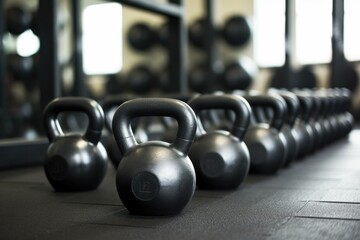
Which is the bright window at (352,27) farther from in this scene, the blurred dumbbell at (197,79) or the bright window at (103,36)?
Answer: the bright window at (103,36)

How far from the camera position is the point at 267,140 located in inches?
81.4

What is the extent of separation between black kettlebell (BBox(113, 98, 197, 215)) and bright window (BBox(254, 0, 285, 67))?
274 inches

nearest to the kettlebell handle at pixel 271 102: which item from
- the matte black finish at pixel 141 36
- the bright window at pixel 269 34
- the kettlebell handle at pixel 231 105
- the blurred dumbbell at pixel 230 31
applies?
the kettlebell handle at pixel 231 105

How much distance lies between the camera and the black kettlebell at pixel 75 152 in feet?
5.56

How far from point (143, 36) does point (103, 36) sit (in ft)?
5.05

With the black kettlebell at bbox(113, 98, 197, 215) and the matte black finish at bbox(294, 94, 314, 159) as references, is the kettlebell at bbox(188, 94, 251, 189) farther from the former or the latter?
the matte black finish at bbox(294, 94, 314, 159)

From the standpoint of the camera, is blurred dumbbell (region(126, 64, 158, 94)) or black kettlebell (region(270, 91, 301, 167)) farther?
blurred dumbbell (region(126, 64, 158, 94))

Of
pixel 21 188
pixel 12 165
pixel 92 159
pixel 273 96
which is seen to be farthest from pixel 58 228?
pixel 12 165

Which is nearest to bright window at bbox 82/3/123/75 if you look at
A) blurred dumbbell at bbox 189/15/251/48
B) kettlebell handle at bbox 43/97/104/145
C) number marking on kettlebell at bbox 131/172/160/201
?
blurred dumbbell at bbox 189/15/251/48

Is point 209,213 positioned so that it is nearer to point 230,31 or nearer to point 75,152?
point 75,152

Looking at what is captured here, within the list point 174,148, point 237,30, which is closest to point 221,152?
point 174,148

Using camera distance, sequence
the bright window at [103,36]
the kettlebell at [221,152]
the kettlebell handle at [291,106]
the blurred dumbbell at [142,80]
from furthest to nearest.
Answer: the bright window at [103,36] < the blurred dumbbell at [142,80] < the kettlebell handle at [291,106] < the kettlebell at [221,152]

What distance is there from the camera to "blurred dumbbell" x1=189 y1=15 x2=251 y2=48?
7.51 meters

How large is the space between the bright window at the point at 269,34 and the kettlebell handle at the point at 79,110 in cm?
664
